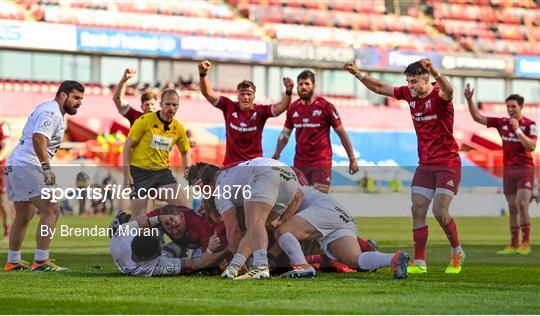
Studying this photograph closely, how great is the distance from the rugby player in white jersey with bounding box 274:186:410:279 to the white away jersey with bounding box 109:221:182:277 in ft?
3.35

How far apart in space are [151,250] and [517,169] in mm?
7844

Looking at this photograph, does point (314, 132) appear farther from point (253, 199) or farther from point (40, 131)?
point (253, 199)

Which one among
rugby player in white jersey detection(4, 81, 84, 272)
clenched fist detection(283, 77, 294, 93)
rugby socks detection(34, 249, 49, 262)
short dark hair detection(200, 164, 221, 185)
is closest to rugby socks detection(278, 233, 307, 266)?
short dark hair detection(200, 164, 221, 185)

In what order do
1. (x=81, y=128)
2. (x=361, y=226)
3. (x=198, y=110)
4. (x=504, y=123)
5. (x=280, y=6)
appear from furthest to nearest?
(x=280, y=6), (x=198, y=110), (x=81, y=128), (x=504, y=123), (x=361, y=226)

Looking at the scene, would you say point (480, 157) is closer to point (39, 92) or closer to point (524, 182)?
point (39, 92)

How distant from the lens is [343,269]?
458 inches

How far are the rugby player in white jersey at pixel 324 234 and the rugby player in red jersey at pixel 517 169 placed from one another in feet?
18.8

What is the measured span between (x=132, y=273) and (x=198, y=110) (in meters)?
35.7

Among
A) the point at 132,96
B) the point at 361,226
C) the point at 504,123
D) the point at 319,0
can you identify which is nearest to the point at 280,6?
the point at 319,0

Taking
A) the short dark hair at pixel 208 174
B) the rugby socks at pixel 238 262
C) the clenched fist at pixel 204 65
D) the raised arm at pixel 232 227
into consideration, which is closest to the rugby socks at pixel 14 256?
the short dark hair at pixel 208 174

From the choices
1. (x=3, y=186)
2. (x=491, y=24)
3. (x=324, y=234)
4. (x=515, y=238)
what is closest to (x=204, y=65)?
(x=324, y=234)

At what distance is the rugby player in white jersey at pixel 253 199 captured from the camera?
34.1 ft

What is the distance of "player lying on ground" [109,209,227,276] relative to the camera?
10.9 metres

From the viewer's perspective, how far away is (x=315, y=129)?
1510cm
